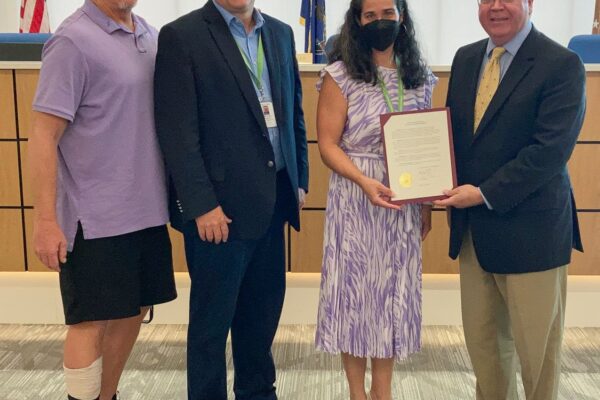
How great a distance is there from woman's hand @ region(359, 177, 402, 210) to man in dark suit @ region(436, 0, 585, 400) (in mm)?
182

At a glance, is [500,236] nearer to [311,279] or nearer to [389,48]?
[389,48]

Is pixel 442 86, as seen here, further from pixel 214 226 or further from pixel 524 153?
pixel 214 226

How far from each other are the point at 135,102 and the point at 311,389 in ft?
4.53

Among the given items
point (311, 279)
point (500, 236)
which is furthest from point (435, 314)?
point (500, 236)

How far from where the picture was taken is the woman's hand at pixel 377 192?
182 centimetres

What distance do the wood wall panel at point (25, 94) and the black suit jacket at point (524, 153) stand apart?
2056mm

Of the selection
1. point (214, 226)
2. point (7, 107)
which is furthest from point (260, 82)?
point (7, 107)

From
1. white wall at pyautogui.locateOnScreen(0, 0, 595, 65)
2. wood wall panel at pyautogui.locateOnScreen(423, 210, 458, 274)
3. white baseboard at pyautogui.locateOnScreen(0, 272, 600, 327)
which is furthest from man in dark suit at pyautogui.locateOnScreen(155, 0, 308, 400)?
white wall at pyautogui.locateOnScreen(0, 0, 595, 65)

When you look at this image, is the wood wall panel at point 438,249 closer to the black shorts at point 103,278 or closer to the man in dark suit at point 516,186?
the man in dark suit at point 516,186

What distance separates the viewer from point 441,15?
5.12 metres

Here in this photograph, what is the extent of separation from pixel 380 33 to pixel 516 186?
0.61 meters

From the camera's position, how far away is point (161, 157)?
1.83m

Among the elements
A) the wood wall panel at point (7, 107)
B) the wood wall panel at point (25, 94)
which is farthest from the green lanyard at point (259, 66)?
the wood wall panel at point (7, 107)

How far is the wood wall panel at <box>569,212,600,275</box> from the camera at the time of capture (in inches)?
118
